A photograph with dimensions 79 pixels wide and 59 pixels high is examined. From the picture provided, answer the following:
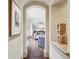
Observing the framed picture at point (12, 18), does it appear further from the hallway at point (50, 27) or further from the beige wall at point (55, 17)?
the beige wall at point (55, 17)

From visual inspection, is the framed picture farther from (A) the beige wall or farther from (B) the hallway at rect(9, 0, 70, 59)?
(A) the beige wall

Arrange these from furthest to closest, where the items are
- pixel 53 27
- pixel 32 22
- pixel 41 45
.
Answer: pixel 32 22 < pixel 41 45 < pixel 53 27

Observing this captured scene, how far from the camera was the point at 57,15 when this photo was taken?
19.0 feet

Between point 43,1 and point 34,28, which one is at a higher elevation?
point 43,1

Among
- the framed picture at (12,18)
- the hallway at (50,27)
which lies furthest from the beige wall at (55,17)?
the framed picture at (12,18)

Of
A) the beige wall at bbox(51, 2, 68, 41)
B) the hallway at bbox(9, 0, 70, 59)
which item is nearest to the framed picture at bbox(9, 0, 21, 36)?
the hallway at bbox(9, 0, 70, 59)

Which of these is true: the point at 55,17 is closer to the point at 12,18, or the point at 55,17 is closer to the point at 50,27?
the point at 50,27

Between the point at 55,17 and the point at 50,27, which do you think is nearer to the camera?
the point at 55,17

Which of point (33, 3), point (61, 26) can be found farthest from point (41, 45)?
point (61, 26)

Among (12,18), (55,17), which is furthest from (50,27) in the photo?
(12,18)
